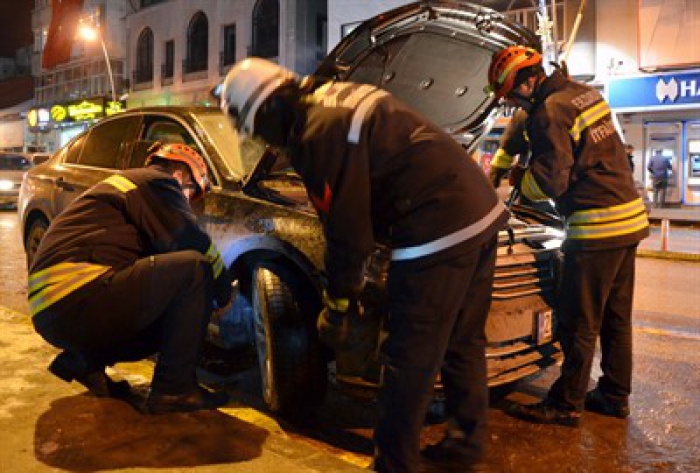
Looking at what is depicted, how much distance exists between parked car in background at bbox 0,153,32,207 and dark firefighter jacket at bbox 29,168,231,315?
16.4 metres

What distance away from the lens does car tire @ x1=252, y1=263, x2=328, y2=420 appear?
347cm

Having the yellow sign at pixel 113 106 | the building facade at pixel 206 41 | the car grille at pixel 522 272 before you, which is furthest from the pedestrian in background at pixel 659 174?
the yellow sign at pixel 113 106

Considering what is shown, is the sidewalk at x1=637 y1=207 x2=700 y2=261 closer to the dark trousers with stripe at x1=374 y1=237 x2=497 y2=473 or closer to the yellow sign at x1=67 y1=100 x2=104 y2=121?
the dark trousers with stripe at x1=374 y1=237 x2=497 y2=473

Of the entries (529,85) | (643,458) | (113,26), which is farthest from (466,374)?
(113,26)

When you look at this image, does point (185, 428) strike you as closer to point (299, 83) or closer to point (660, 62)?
point (299, 83)

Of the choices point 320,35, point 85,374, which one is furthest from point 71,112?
point 85,374

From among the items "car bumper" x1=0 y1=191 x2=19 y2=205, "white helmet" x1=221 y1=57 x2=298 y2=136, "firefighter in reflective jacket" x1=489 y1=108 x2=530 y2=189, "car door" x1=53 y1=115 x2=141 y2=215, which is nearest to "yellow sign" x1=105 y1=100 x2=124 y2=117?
"car bumper" x1=0 y1=191 x2=19 y2=205

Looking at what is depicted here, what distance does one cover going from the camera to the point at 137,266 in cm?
314

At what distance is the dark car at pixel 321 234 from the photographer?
3465 millimetres

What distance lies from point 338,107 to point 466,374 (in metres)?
1.23

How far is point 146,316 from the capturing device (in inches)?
124

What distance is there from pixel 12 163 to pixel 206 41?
42.0ft

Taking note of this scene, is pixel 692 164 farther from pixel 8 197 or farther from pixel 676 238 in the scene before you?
pixel 8 197

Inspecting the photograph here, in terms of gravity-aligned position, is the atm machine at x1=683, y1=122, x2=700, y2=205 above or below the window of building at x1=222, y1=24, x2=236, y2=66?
below
